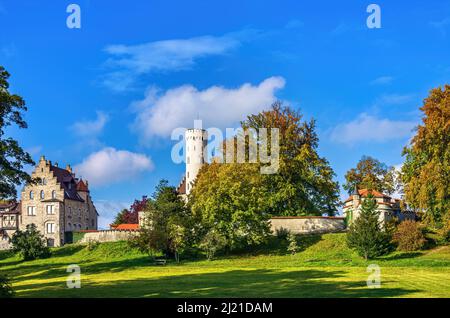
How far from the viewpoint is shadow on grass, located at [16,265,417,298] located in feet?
94.0

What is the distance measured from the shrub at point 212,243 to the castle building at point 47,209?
29002 mm

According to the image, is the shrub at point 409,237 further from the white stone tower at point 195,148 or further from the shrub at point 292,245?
the white stone tower at point 195,148

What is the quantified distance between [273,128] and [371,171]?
2306 cm

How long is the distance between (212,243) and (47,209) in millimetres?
32242

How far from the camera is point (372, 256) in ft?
167

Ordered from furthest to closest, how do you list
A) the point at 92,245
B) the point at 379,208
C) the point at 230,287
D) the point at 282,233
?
the point at 92,245 → the point at 282,233 → the point at 379,208 → the point at 230,287

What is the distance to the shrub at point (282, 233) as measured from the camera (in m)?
61.3

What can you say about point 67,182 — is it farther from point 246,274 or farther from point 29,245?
point 246,274

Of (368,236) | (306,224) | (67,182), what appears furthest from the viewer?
(67,182)

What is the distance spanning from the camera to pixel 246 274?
40688mm

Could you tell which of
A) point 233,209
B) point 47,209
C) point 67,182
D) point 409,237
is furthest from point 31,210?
point 409,237

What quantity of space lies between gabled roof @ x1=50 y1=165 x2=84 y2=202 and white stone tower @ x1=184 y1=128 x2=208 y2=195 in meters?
20.4

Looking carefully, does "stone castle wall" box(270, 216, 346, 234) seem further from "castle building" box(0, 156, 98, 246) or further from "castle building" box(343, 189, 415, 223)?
"castle building" box(0, 156, 98, 246)

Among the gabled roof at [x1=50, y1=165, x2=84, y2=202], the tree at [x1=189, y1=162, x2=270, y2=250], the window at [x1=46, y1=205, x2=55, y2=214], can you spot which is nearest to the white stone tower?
the gabled roof at [x1=50, y1=165, x2=84, y2=202]
